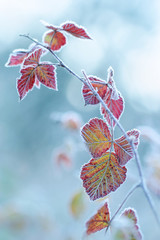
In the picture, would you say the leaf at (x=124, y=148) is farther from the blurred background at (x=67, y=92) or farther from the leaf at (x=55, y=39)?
the blurred background at (x=67, y=92)

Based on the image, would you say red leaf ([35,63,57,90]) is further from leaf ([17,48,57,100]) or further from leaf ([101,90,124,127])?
leaf ([101,90,124,127])

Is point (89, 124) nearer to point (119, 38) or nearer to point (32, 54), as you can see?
point (32, 54)

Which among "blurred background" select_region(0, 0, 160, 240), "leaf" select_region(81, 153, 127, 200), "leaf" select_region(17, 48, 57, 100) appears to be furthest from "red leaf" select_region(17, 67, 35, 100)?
"blurred background" select_region(0, 0, 160, 240)

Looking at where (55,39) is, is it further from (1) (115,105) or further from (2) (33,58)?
(1) (115,105)

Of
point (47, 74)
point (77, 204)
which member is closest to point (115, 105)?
point (47, 74)

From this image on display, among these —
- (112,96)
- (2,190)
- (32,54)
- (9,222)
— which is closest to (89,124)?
(112,96)

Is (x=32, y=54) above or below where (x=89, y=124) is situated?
above
